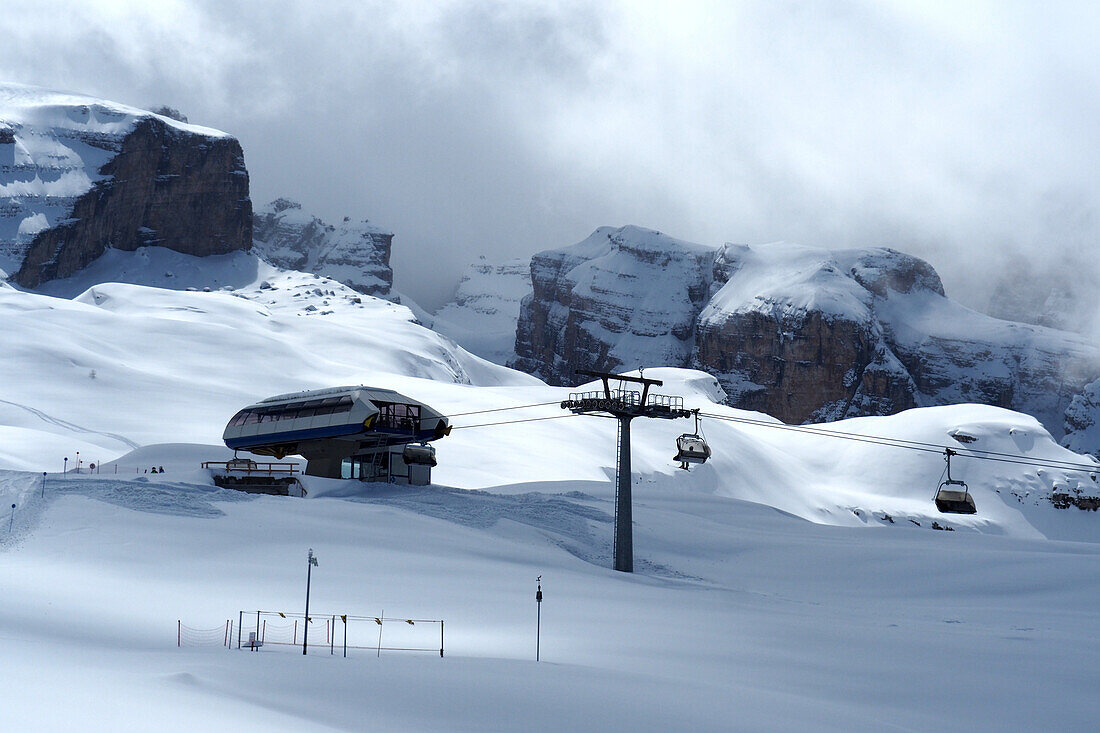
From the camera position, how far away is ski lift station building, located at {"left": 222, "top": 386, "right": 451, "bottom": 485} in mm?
60531

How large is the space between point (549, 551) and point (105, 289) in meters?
159

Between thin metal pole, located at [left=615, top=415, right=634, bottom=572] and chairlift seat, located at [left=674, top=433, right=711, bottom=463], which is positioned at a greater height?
chairlift seat, located at [left=674, top=433, right=711, bottom=463]

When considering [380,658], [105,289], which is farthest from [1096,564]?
[105,289]

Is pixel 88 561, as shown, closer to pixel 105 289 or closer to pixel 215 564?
pixel 215 564

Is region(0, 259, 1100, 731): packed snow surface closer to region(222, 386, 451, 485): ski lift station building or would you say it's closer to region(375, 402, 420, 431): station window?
region(222, 386, 451, 485): ski lift station building

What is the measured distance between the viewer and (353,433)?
2362 inches

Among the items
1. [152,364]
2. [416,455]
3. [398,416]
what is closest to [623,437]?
[398,416]

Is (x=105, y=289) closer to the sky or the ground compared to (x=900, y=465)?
closer to the sky

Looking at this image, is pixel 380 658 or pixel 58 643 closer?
pixel 58 643

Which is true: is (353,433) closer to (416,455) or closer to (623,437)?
(416,455)

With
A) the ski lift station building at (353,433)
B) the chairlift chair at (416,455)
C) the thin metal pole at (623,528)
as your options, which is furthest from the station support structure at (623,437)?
the chairlift chair at (416,455)

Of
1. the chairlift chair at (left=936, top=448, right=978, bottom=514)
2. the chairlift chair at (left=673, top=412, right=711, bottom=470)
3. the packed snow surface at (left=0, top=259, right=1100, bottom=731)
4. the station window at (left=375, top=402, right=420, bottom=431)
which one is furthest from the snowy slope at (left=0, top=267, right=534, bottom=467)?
the chairlift chair at (left=936, top=448, right=978, bottom=514)

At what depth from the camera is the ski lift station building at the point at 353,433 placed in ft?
199

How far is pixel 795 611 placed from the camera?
43531 millimetres
